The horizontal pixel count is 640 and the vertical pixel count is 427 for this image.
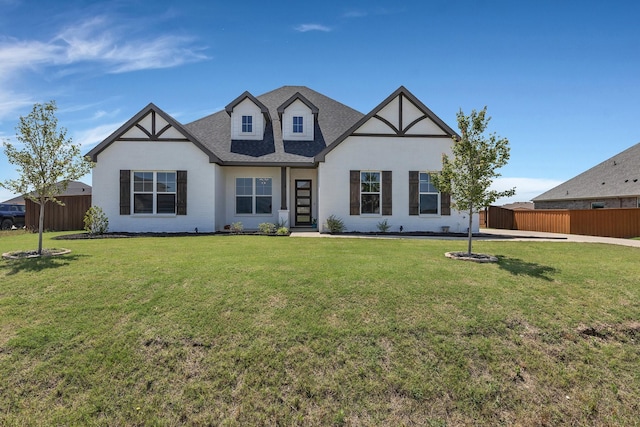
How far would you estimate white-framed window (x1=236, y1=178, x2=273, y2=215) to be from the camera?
17.5 metres

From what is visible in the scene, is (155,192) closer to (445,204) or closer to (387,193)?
(387,193)

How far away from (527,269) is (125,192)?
16.0 metres

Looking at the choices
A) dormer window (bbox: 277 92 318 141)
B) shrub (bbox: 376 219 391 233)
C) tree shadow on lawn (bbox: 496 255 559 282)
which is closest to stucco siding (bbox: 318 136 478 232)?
shrub (bbox: 376 219 391 233)

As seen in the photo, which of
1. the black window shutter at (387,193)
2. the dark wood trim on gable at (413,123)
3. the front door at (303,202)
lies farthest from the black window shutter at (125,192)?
the dark wood trim on gable at (413,123)

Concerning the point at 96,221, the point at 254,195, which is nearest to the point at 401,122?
the point at 254,195

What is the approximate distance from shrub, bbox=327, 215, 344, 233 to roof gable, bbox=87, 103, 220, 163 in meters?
5.94

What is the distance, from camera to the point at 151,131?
15773mm

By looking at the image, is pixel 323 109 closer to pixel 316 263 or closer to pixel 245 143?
pixel 245 143

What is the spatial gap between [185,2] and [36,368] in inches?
401

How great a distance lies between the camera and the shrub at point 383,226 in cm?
1594

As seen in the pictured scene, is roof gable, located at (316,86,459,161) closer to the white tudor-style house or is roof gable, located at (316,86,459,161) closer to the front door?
the white tudor-style house

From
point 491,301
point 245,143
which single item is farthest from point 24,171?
point 491,301

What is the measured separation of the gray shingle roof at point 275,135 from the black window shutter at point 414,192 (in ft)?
16.2

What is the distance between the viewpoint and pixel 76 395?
13.3 feet
